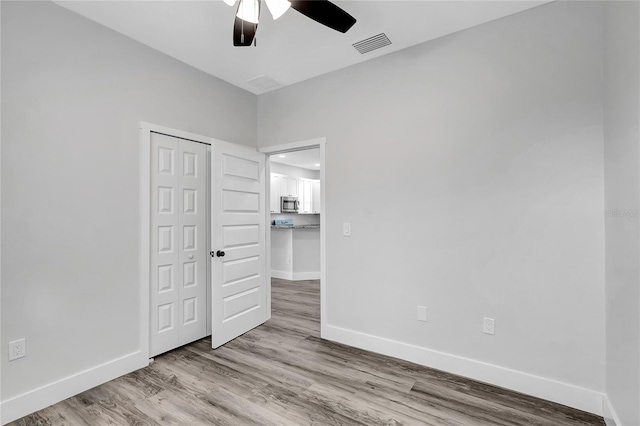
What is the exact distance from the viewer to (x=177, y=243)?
2914 mm

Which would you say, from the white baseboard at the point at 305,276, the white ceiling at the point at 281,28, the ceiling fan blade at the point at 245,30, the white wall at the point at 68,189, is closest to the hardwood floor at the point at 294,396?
the white wall at the point at 68,189

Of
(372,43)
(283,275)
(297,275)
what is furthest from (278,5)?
(283,275)

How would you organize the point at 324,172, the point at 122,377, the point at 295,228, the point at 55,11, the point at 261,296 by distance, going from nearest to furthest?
the point at 55,11
the point at 122,377
the point at 324,172
the point at 261,296
the point at 295,228

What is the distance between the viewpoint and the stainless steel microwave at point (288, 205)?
7324 millimetres

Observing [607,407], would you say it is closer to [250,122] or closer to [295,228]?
[250,122]

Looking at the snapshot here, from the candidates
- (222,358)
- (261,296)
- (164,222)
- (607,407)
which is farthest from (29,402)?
(607,407)

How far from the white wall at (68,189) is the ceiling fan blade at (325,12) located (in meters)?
1.79

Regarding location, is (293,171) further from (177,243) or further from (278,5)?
(278,5)

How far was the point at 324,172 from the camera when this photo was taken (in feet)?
10.6

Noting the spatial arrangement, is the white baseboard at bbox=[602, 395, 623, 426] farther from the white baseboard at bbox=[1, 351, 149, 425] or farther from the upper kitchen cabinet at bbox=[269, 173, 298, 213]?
the upper kitchen cabinet at bbox=[269, 173, 298, 213]

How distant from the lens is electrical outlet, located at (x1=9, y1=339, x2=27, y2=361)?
1.93 meters

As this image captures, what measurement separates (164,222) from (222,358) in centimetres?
138

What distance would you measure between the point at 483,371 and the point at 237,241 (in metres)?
2.56

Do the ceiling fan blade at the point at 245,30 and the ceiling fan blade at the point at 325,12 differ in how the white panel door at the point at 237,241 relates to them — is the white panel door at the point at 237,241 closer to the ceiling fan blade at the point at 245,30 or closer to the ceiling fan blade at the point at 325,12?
the ceiling fan blade at the point at 245,30
